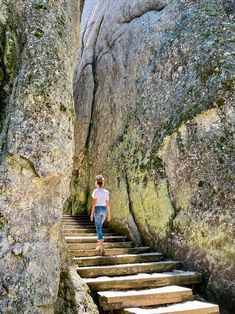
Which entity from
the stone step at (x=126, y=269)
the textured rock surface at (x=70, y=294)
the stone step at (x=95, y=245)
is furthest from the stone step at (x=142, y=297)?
the stone step at (x=95, y=245)

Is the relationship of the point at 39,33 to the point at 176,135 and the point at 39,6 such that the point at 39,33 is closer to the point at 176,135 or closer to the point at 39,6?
the point at 39,6

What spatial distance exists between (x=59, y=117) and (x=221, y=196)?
354 centimetres

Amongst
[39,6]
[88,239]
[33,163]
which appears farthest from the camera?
[88,239]

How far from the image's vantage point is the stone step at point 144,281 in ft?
20.7

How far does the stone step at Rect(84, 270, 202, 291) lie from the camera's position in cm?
630

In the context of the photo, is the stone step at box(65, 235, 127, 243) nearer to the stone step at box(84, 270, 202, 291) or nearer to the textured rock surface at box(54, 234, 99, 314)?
the stone step at box(84, 270, 202, 291)

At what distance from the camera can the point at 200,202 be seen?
7480mm

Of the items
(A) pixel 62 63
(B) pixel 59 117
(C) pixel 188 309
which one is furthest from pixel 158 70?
(C) pixel 188 309

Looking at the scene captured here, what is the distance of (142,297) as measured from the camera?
237 inches

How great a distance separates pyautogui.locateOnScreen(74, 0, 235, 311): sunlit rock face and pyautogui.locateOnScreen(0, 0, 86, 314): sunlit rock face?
10.3ft

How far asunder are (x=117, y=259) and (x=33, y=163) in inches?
135

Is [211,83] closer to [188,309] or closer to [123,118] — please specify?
[123,118]

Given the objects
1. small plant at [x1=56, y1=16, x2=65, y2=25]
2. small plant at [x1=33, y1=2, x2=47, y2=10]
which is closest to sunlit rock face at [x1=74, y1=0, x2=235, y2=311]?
small plant at [x1=56, y1=16, x2=65, y2=25]

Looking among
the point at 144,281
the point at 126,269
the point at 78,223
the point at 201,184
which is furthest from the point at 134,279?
the point at 78,223
